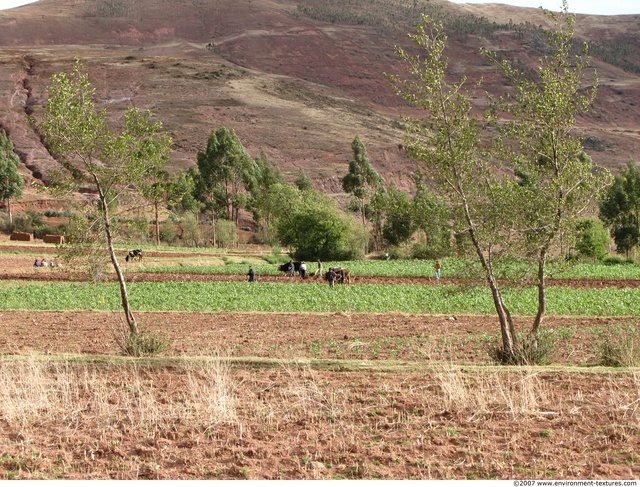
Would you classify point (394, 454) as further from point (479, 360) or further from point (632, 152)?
point (632, 152)

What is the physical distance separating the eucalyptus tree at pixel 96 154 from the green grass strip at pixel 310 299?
13207 millimetres

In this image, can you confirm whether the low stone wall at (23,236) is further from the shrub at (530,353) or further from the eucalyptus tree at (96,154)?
the shrub at (530,353)

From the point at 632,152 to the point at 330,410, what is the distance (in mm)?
162912

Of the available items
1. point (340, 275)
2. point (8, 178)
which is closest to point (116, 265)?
point (340, 275)

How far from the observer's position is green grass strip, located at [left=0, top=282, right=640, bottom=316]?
2856 centimetres

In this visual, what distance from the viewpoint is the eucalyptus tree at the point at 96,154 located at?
652 inches

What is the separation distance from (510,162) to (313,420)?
27.2 ft

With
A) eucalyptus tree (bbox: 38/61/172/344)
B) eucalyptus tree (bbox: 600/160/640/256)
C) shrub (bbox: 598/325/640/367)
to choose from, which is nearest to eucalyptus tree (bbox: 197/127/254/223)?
eucalyptus tree (bbox: 600/160/640/256)

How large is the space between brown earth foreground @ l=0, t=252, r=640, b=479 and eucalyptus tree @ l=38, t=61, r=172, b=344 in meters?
3.81

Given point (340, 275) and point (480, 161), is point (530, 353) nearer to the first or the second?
point (480, 161)

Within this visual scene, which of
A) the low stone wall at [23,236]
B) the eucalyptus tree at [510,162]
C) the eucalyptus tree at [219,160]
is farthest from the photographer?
the eucalyptus tree at [219,160]

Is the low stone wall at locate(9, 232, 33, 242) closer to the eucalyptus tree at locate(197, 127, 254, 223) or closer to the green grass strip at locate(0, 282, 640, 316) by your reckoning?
the eucalyptus tree at locate(197, 127, 254, 223)

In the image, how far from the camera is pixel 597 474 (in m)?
7.37

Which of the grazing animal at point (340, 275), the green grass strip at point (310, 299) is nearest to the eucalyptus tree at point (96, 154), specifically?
the green grass strip at point (310, 299)
